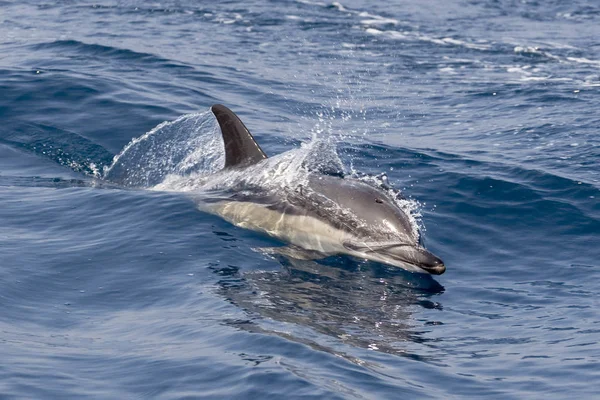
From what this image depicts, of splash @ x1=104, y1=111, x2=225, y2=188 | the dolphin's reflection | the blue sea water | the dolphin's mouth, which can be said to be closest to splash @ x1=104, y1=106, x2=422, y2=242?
splash @ x1=104, y1=111, x2=225, y2=188

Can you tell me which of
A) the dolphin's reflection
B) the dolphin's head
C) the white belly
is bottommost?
the dolphin's reflection

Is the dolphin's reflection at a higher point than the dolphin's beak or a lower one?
lower

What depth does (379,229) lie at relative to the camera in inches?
443

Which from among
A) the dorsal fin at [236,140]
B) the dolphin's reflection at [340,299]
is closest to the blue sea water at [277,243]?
the dolphin's reflection at [340,299]

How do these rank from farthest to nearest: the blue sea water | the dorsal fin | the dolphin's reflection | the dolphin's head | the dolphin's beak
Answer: the dorsal fin, the dolphin's head, the dolphin's beak, the dolphin's reflection, the blue sea water

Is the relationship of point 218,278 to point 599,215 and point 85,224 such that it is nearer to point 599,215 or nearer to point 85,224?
point 85,224

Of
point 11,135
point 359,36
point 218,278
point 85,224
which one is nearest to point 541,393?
point 218,278

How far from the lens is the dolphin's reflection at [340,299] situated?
30.3 feet

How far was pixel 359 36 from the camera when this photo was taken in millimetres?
26875

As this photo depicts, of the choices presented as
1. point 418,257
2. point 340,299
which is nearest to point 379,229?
point 418,257

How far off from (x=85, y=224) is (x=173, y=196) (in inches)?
55.0

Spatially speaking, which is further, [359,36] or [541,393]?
[359,36]

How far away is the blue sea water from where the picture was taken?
8.45 m

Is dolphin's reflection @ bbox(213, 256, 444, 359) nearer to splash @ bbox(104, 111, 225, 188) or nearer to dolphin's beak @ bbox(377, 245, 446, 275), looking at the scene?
dolphin's beak @ bbox(377, 245, 446, 275)
